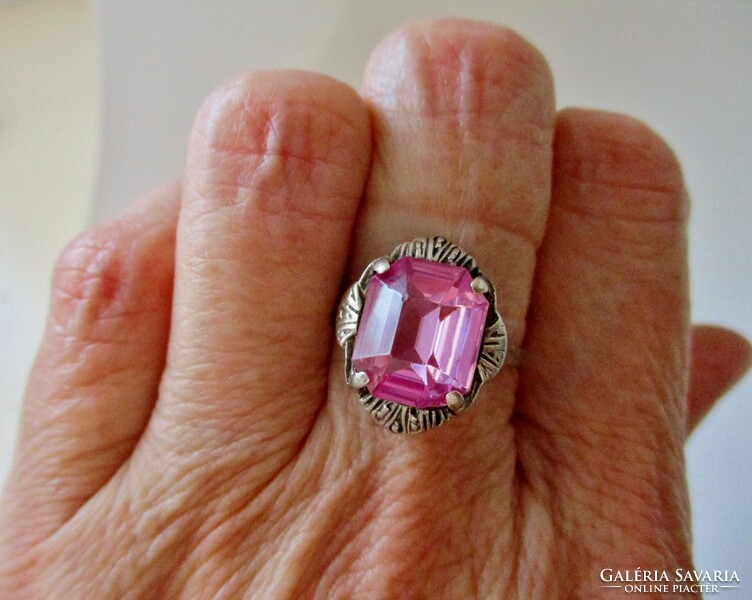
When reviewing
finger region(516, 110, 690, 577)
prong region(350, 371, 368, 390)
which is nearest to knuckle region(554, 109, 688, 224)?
finger region(516, 110, 690, 577)

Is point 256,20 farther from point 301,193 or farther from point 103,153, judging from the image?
point 301,193

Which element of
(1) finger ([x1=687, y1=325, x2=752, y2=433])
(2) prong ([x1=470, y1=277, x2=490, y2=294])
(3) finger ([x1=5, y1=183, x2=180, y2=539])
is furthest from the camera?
(1) finger ([x1=687, y1=325, x2=752, y2=433])

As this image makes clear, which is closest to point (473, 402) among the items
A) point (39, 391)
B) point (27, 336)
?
point (39, 391)

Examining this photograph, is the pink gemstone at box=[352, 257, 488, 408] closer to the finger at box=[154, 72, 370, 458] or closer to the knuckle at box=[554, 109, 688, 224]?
the finger at box=[154, 72, 370, 458]

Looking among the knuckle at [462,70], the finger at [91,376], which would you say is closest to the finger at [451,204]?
the knuckle at [462,70]

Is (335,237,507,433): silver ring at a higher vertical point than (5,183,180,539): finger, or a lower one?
higher
